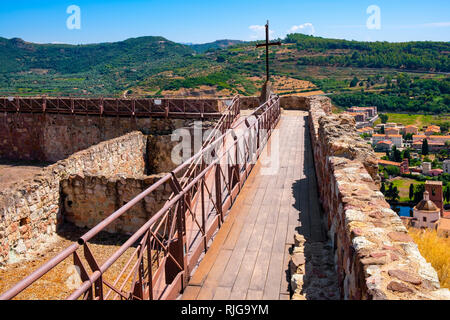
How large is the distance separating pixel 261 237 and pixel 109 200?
15.3 feet

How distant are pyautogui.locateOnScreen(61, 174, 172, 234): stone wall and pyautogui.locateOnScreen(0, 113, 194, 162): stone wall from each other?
20.0ft

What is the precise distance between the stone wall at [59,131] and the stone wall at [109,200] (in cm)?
609

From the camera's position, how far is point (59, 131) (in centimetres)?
1577

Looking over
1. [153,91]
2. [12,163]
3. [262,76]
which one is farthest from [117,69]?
[12,163]

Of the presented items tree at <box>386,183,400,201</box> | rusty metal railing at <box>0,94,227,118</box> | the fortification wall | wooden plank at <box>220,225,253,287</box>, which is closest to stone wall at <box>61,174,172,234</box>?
wooden plank at <box>220,225,253,287</box>

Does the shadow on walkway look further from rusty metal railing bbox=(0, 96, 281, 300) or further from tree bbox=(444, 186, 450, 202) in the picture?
tree bbox=(444, 186, 450, 202)

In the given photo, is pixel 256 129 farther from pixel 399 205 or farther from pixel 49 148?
pixel 399 205

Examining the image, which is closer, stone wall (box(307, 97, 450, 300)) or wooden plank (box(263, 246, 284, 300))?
stone wall (box(307, 97, 450, 300))

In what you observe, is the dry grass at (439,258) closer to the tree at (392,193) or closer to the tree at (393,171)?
the tree at (392,193)

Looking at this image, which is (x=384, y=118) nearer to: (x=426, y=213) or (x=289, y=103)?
(x=426, y=213)

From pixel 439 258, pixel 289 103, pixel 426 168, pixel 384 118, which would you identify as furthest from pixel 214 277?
pixel 384 118

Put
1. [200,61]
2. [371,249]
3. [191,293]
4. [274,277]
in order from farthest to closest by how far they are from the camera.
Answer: [200,61] → [274,277] → [191,293] → [371,249]

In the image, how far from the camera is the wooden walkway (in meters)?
3.63

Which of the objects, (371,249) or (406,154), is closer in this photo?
(371,249)
